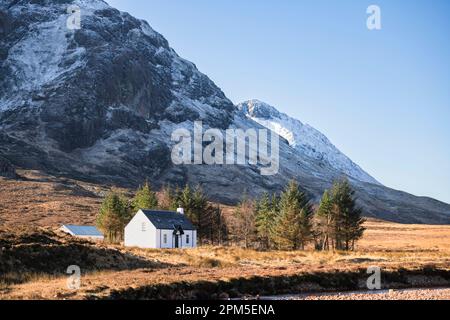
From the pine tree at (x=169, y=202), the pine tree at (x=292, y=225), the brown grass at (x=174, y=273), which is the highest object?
the pine tree at (x=169, y=202)

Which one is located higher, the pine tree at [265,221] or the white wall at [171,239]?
the pine tree at [265,221]

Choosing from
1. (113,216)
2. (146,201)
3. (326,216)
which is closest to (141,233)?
(113,216)

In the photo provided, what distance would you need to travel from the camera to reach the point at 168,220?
82.1 m

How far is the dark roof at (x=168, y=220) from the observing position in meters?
80.1

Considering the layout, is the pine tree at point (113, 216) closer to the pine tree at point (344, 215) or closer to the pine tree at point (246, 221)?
the pine tree at point (246, 221)

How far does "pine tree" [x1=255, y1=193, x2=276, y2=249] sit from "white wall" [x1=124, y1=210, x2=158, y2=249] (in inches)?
685

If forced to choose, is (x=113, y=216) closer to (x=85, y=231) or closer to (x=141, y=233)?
(x=141, y=233)

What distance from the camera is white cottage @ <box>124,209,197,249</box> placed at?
79.4 m

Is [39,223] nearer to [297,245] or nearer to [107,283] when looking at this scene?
[297,245]

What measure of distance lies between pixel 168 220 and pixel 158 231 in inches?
137

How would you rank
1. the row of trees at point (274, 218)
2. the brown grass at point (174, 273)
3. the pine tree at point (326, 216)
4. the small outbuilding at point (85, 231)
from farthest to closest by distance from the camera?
the small outbuilding at point (85, 231), the pine tree at point (326, 216), the row of trees at point (274, 218), the brown grass at point (174, 273)

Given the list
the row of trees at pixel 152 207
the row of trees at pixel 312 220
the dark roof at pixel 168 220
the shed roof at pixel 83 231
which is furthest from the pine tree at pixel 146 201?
the row of trees at pixel 312 220

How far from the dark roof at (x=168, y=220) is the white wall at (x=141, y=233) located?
2.80 feet

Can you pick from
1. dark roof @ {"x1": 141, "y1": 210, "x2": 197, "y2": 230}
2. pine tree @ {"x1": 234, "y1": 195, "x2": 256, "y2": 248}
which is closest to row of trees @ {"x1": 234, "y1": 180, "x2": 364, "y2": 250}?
pine tree @ {"x1": 234, "y1": 195, "x2": 256, "y2": 248}
